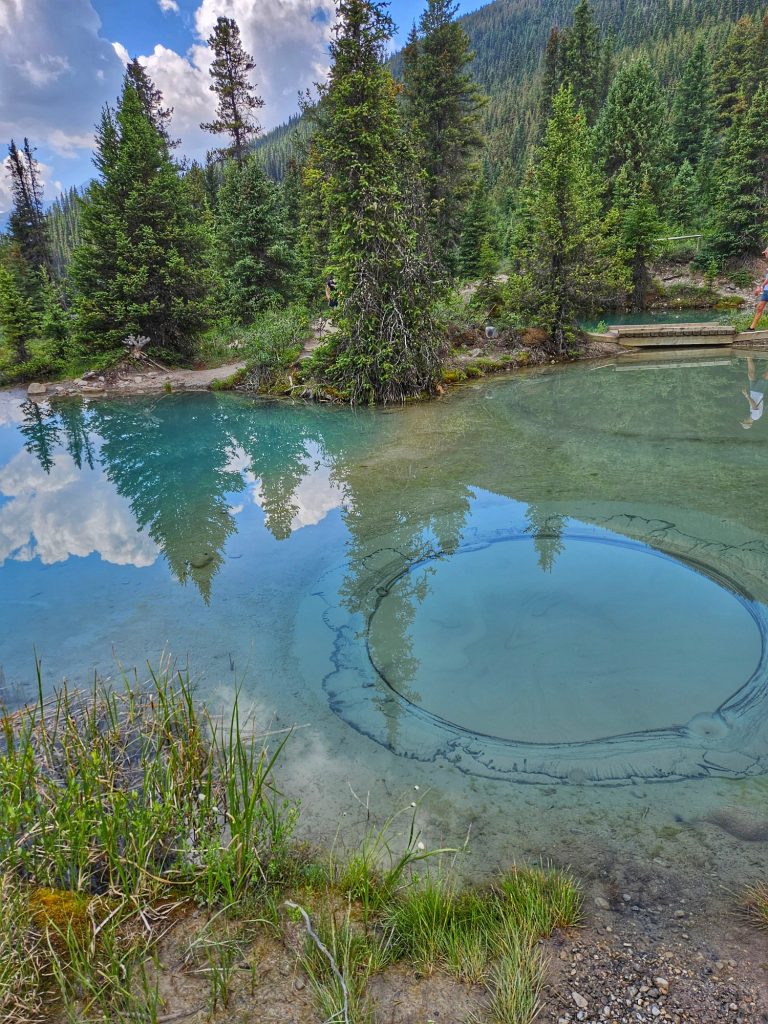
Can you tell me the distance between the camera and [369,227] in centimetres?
1338

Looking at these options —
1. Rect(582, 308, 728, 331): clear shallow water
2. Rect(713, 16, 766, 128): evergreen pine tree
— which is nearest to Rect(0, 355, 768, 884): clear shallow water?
Rect(582, 308, 728, 331): clear shallow water

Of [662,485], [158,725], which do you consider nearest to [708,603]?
[662,485]

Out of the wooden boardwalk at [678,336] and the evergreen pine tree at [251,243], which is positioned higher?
the evergreen pine tree at [251,243]

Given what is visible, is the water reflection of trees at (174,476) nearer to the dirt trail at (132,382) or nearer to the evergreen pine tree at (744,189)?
the dirt trail at (132,382)

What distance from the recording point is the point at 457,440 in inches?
436

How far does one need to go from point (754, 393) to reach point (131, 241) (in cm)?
1754

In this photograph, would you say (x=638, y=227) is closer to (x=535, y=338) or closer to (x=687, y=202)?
(x=687, y=202)

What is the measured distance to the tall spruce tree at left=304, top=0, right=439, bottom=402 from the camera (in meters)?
12.7

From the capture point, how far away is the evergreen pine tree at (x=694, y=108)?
38.8 meters

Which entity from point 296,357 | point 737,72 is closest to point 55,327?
point 296,357

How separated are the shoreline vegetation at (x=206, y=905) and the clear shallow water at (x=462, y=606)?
20.7 inches

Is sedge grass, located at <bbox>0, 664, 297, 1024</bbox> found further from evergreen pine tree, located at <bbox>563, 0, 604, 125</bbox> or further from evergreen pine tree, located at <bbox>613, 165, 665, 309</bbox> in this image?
evergreen pine tree, located at <bbox>563, 0, 604, 125</bbox>

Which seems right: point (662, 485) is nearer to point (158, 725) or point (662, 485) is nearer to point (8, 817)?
point (158, 725)

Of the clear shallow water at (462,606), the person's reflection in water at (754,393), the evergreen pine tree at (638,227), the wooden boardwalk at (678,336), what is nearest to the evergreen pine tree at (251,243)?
the wooden boardwalk at (678,336)
